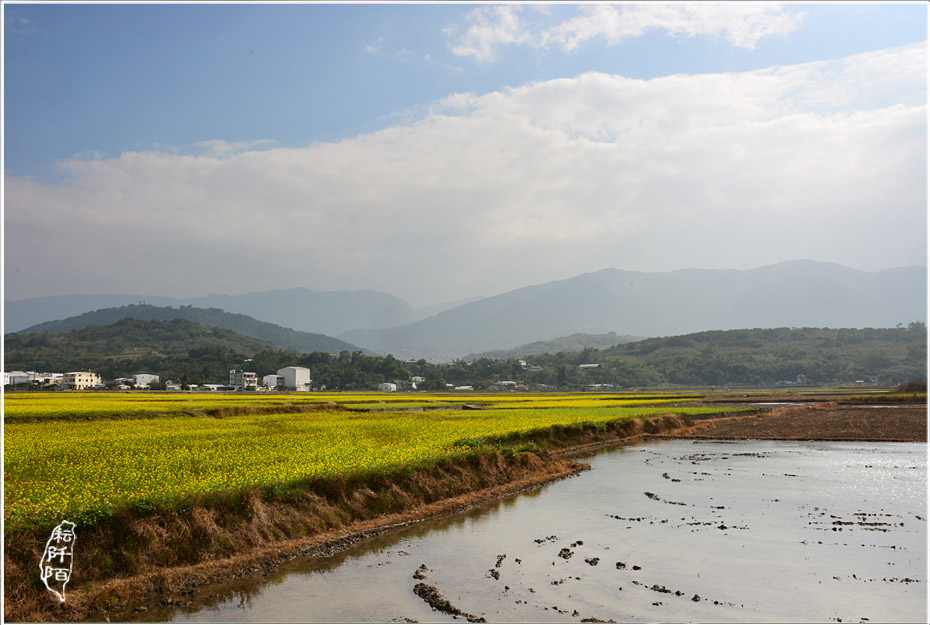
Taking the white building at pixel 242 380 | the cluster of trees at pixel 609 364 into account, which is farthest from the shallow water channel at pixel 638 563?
the white building at pixel 242 380

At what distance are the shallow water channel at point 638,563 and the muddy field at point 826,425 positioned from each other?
57.5ft

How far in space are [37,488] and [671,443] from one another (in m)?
32.5

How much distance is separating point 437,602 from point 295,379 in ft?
385

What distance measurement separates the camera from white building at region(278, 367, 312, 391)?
122062 mm

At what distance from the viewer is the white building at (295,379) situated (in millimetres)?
122062

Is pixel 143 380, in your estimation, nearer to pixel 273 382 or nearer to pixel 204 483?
pixel 273 382

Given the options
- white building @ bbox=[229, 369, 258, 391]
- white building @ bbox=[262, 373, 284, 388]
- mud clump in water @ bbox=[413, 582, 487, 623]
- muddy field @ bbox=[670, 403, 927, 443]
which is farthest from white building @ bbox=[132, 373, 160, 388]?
mud clump in water @ bbox=[413, 582, 487, 623]

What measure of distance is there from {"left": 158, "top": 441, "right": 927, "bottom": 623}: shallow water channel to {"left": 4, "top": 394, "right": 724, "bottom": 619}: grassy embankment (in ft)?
4.18

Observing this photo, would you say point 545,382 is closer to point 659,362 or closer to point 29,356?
point 659,362

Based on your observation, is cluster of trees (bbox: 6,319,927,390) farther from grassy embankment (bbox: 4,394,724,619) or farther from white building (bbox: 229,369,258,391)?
grassy embankment (bbox: 4,394,724,619)

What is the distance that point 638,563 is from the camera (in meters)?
13.0

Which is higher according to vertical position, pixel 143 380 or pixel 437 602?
pixel 143 380

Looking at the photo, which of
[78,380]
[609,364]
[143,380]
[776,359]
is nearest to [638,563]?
[78,380]

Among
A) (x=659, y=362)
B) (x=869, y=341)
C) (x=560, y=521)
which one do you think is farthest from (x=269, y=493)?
(x=869, y=341)
